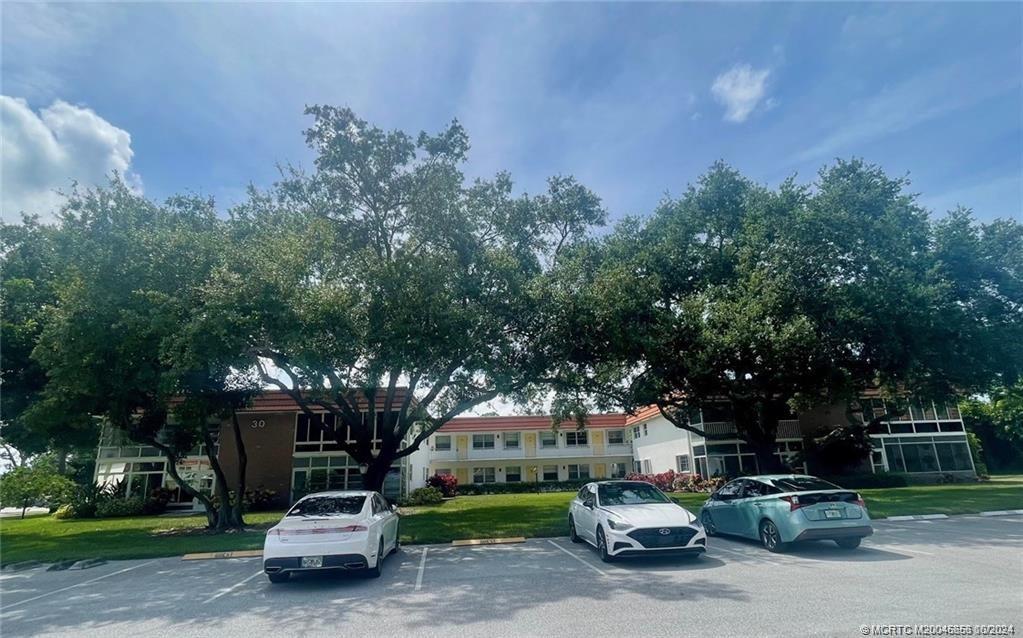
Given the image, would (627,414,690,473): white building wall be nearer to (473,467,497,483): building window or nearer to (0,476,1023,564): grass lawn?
(473,467,497,483): building window

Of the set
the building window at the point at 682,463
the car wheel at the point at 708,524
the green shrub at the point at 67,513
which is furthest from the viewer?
the building window at the point at 682,463

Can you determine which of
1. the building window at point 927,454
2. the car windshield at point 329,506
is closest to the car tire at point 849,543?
the car windshield at point 329,506

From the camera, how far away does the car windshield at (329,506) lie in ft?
Result: 32.4

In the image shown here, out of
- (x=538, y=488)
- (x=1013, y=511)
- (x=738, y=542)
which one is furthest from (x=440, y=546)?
(x=538, y=488)

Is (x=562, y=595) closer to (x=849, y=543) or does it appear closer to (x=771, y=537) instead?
(x=771, y=537)

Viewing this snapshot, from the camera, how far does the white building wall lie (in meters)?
38.2

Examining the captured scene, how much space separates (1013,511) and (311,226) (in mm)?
22732

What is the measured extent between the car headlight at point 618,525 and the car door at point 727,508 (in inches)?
146

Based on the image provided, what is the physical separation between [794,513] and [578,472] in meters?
37.1

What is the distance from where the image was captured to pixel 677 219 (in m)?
26.4

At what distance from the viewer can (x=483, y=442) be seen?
46.8m

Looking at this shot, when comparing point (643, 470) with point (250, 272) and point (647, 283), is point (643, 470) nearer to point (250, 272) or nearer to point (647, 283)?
point (647, 283)

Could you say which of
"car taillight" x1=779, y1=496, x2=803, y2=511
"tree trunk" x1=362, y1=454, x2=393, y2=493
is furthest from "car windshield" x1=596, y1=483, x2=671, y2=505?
"tree trunk" x1=362, y1=454, x2=393, y2=493

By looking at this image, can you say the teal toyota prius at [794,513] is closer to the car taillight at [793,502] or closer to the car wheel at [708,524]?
the car taillight at [793,502]
